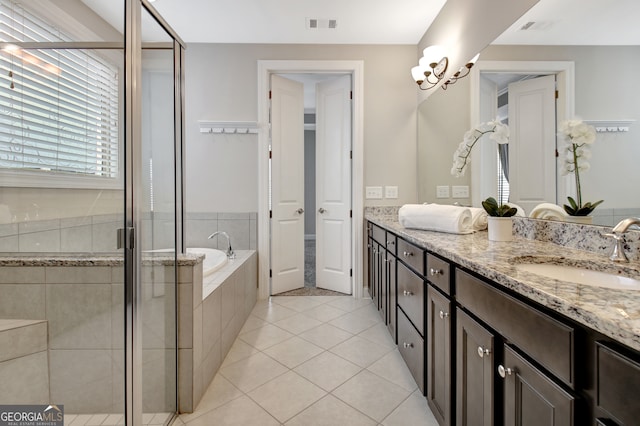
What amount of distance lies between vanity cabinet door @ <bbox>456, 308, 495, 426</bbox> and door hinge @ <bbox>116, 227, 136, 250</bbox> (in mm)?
1314

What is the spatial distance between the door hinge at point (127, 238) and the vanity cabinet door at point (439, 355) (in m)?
1.30

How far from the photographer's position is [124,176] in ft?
3.79

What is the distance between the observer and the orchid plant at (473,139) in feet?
5.39

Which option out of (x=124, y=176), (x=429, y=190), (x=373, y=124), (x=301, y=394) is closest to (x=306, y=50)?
(x=373, y=124)

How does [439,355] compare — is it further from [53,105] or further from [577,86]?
[53,105]

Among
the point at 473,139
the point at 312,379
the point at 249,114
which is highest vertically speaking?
the point at 249,114

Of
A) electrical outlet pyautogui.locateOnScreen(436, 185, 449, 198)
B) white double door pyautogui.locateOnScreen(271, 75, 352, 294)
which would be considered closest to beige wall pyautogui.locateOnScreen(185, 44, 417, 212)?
white double door pyautogui.locateOnScreen(271, 75, 352, 294)

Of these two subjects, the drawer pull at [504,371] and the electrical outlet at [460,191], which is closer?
the drawer pull at [504,371]

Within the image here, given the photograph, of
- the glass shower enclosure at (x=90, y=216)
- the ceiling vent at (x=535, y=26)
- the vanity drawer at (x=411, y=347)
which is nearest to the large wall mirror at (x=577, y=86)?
the ceiling vent at (x=535, y=26)

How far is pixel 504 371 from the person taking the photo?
829mm

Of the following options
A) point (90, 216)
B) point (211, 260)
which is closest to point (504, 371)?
point (90, 216)

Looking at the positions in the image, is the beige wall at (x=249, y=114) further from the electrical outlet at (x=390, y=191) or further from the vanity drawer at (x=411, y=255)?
the vanity drawer at (x=411, y=255)

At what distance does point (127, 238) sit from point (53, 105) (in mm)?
865

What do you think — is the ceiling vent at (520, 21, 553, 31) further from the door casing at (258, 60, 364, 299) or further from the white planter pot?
the door casing at (258, 60, 364, 299)
